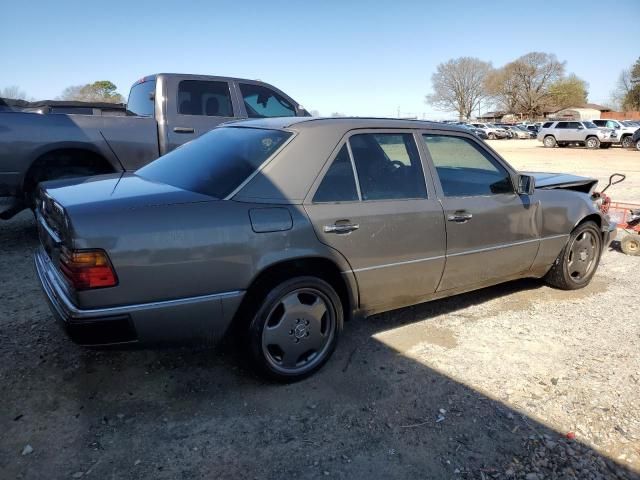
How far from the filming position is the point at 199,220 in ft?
8.07

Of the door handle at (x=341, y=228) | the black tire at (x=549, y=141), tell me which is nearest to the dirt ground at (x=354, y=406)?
the door handle at (x=341, y=228)

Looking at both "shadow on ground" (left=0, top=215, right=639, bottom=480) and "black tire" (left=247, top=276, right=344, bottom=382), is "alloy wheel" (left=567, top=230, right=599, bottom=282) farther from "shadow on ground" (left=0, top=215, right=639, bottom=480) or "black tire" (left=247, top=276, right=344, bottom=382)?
"black tire" (left=247, top=276, right=344, bottom=382)

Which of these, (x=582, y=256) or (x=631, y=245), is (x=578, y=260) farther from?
(x=631, y=245)

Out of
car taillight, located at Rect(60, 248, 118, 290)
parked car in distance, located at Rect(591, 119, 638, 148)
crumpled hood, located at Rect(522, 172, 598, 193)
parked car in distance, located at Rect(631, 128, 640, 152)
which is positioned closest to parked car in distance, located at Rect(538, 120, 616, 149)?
parked car in distance, located at Rect(591, 119, 638, 148)

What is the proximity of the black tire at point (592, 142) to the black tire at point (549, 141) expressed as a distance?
2.03m

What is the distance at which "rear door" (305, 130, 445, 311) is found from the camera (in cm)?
289

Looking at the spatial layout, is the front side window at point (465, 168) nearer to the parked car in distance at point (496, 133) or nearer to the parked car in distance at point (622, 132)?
the parked car in distance at point (622, 132)

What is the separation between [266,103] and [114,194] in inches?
180

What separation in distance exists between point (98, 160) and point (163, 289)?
3.83 meters

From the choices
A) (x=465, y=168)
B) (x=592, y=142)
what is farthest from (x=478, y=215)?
(x=592, y=142)

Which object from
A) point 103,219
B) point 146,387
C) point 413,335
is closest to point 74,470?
point 146,387

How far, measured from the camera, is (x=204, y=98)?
20.9 ft

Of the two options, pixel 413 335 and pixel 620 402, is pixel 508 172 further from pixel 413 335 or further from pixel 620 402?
pixel 620 402

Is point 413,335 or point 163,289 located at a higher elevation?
point 163,289
